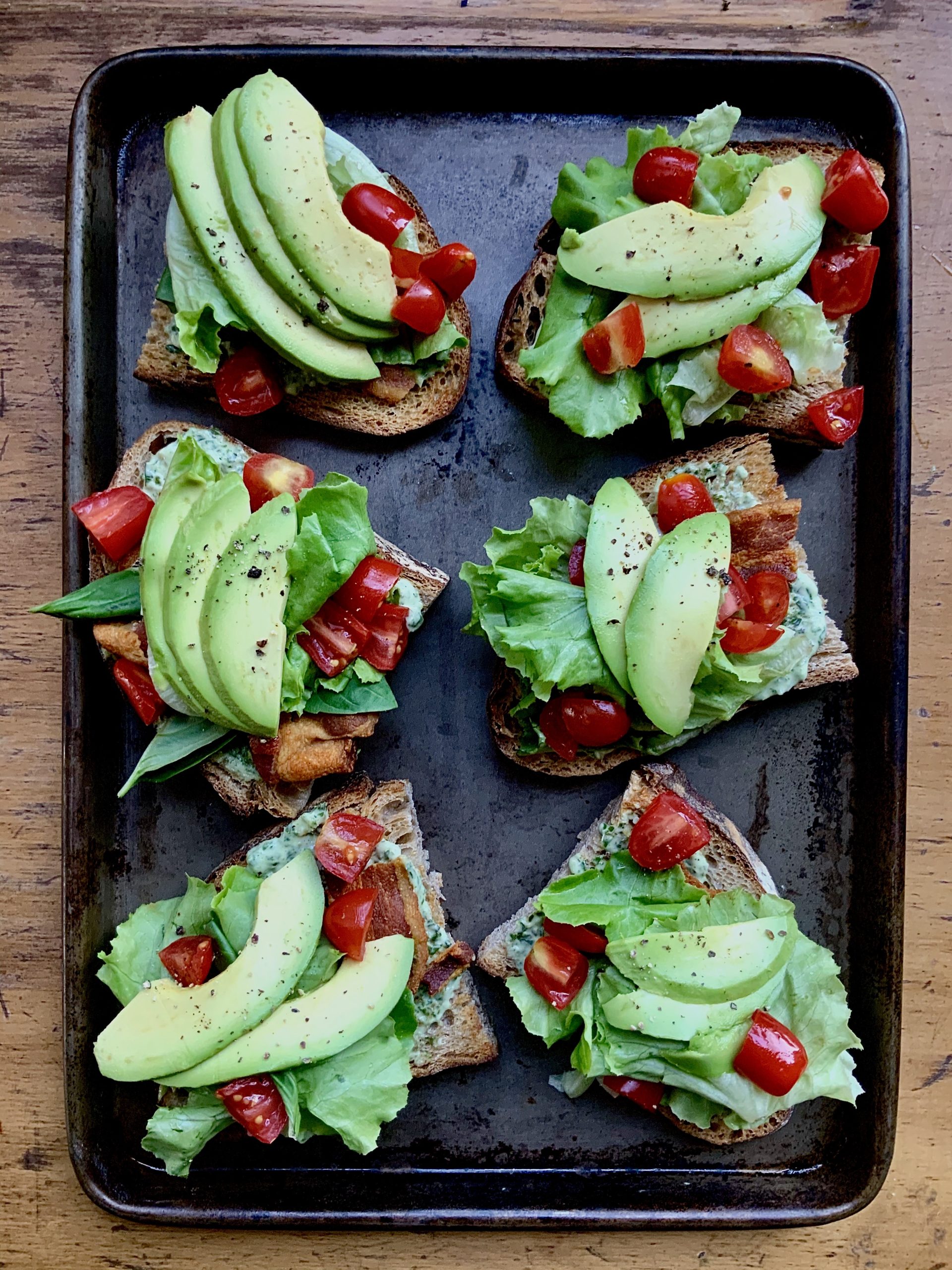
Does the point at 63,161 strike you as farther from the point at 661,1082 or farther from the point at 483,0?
the point at 661,1082

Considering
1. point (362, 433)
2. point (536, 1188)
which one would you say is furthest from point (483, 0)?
point (536, 1188)

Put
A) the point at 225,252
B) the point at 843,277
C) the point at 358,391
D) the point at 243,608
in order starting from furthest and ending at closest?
the point at 358,391 < the point at 843,277 < the point at 225,252 < the point at 243,608

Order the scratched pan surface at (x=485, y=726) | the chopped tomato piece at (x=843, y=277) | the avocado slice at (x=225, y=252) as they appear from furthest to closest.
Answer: the scratched pan surface at (x=485, y=726) < the chopped tomato piece at (x=843, y=277) < the avocado slice at (x=225, y=252)

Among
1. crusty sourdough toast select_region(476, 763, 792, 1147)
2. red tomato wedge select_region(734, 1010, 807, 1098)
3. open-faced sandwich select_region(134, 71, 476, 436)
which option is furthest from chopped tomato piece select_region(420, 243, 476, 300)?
red tomato wedge select_region(734, 1010, 807, 1098)

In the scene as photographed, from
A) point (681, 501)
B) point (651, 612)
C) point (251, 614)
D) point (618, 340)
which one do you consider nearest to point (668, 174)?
point (618, 340)

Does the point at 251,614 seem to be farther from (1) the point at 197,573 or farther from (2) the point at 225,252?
(2) the point at 225,252

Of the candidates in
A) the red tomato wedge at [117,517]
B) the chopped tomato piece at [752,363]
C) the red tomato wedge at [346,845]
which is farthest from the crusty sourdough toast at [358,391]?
the red tomato wedge at [346,845]

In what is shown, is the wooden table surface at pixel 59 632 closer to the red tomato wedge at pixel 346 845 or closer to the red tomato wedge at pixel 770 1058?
the red tomato wedge at pixel 770 1058
